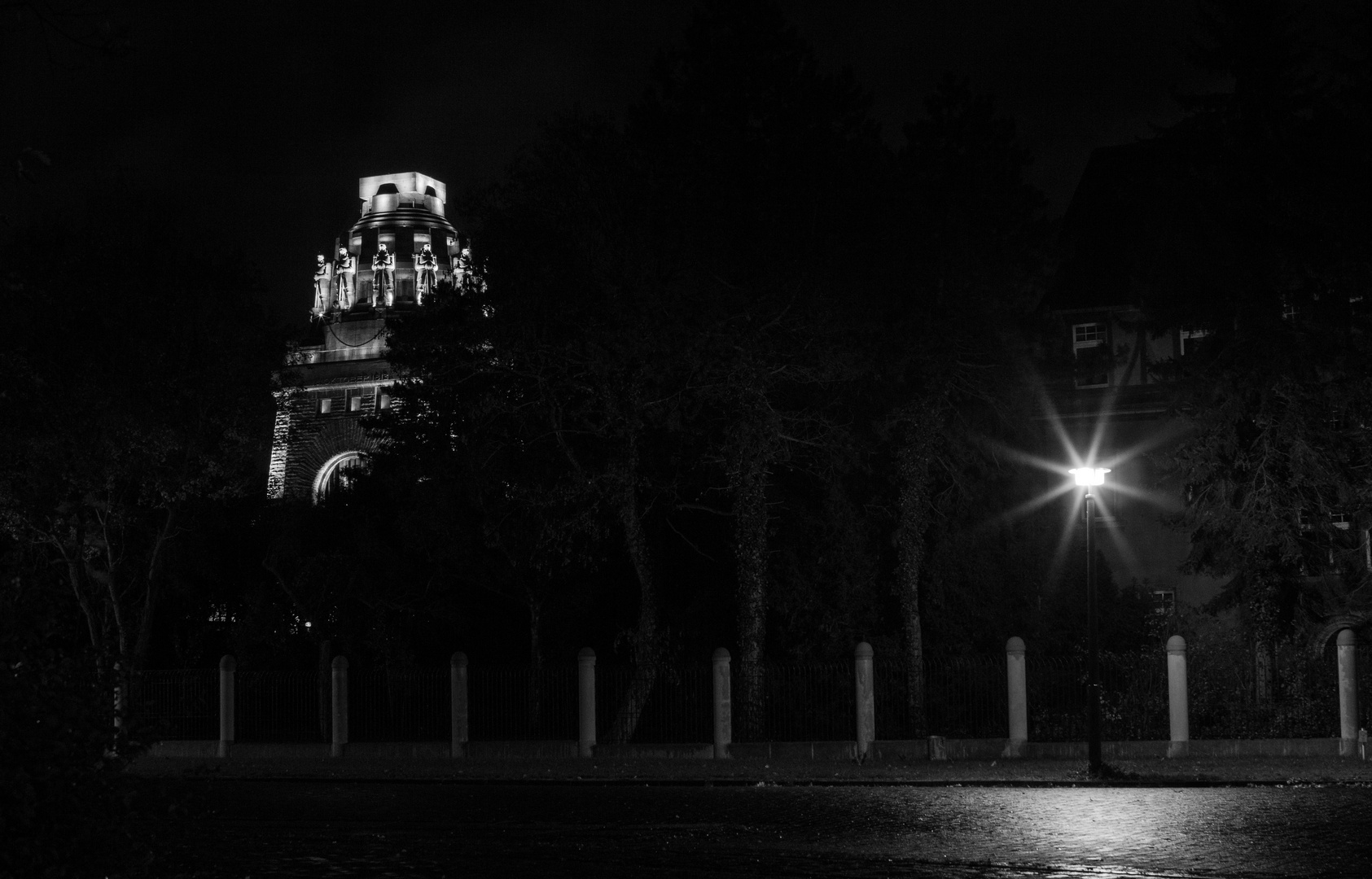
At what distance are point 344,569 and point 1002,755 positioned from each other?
18.3m

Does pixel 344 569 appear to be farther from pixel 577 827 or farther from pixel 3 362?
pixel 577 827

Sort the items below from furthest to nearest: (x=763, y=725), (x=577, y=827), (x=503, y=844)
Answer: (x=763, y=725) → (x=577, y=827) → (x=503, y=844)

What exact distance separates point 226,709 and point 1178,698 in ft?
56.9

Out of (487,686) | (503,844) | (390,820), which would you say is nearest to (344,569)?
(487,686)

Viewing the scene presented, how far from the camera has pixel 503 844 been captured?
15.4 meters

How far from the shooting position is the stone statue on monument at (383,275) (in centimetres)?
13612

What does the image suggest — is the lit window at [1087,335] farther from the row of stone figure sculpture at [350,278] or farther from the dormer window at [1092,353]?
the row of stone figure sculpture at [350,278]

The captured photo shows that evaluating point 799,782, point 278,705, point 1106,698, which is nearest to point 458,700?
point 278,705

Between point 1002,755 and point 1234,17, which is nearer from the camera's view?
point 1002,755

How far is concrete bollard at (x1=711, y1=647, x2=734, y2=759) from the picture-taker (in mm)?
28094

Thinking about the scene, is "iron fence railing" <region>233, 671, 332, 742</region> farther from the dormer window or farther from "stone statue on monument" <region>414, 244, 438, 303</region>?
"stone statue on monument" <region>414, 244, 438, 303</region>

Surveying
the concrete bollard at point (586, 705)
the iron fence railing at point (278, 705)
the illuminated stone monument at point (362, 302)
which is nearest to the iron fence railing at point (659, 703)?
the concrete bollard at point (586, 705)

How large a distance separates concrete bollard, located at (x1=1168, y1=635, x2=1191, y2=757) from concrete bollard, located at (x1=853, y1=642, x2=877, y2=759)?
467 centimetres

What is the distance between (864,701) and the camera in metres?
27.4
